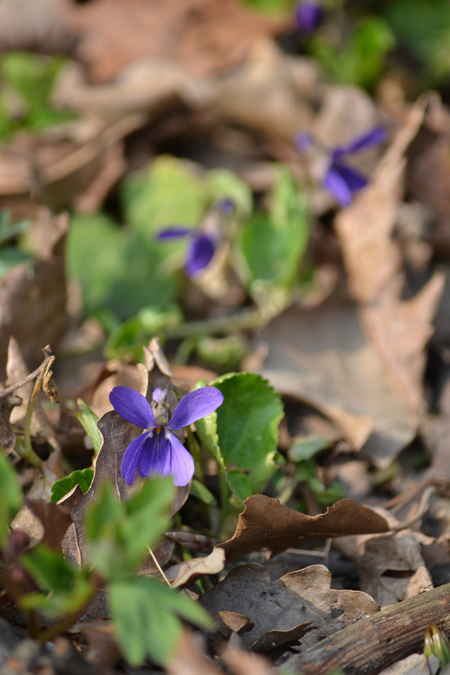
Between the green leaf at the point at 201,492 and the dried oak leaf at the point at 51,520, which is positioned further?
the green leaf at the point at 201,492

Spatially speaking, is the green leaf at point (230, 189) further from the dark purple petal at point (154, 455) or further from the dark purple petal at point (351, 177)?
the dark purple petal at point (154, 455)

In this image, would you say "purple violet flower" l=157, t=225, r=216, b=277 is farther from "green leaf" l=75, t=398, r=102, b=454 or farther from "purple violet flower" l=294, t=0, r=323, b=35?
"purple violet flower" l=294, t=0, r=323, b=35

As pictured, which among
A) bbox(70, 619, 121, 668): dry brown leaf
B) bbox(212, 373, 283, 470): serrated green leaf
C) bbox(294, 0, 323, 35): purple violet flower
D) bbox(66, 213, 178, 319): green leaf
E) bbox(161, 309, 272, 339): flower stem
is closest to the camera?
bbox(70, 619, 121, 668): dry brown leaf

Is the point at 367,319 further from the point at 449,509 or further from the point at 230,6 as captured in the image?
the point at 230,6

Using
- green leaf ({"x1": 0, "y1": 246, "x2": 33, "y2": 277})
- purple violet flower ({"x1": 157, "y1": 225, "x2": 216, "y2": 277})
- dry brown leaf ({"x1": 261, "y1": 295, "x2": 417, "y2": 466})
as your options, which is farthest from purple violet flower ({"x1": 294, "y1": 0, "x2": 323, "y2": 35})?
green leaf ({"x1": 0, "y1": 246, "x2": 33, "y2": 277})

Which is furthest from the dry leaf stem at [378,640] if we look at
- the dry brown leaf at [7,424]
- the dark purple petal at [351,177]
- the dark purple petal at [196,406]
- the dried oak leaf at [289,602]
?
the dark purple petal at [351,177]

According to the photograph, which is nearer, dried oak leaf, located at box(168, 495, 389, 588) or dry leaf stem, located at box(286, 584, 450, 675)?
dry leaf stem, located at box(286, 584, 450, 675)
